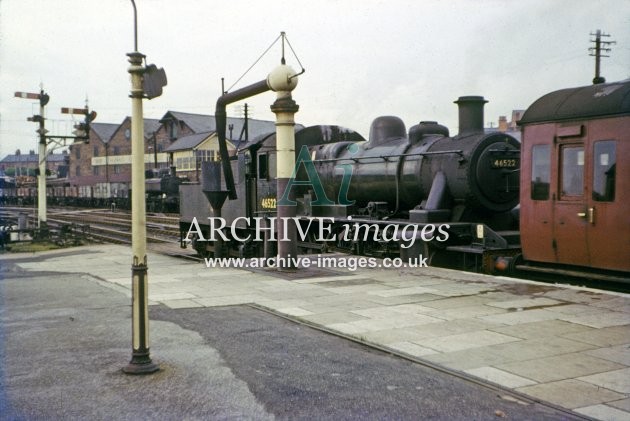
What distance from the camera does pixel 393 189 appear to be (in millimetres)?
13016

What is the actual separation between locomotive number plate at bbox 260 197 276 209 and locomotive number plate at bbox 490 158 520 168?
5691 millimetres

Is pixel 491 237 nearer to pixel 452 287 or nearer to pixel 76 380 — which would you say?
pixel 452 287

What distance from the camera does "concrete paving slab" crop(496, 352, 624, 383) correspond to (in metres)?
5.14

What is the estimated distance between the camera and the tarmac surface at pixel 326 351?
14.8 feet

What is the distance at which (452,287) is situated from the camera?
368 inches

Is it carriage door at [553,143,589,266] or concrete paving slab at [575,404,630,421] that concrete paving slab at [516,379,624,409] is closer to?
concrete paving slab at [575,404,630,421]

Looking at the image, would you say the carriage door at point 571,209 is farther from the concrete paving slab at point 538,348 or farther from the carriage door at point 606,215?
the concrete paving slab at point 538,348

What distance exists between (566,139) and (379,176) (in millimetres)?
4933

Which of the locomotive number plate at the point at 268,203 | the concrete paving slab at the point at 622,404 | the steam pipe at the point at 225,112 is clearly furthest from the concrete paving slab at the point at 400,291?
the locomotive number plate at the point at 268,203

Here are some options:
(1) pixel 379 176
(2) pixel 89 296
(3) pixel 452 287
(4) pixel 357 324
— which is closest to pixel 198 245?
(1) pixel 379 176

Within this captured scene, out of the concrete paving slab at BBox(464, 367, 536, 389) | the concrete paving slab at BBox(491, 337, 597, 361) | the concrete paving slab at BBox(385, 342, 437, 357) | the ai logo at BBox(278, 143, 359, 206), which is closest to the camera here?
the concrete paving slab at BBox(464, 367, 536, 389)

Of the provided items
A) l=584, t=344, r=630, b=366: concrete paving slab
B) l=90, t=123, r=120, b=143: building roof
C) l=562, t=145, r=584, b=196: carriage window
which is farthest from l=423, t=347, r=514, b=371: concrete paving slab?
l=90, t=123, r=120, b=143: building roof

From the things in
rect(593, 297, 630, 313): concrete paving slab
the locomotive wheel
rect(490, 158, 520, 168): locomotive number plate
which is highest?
rect(490, 158, 520, 168): locomotive number plate

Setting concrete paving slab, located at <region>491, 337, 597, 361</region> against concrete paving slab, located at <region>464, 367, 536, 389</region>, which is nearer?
concrete paving slab, located at <region>464, 367, 536, 389</region>
